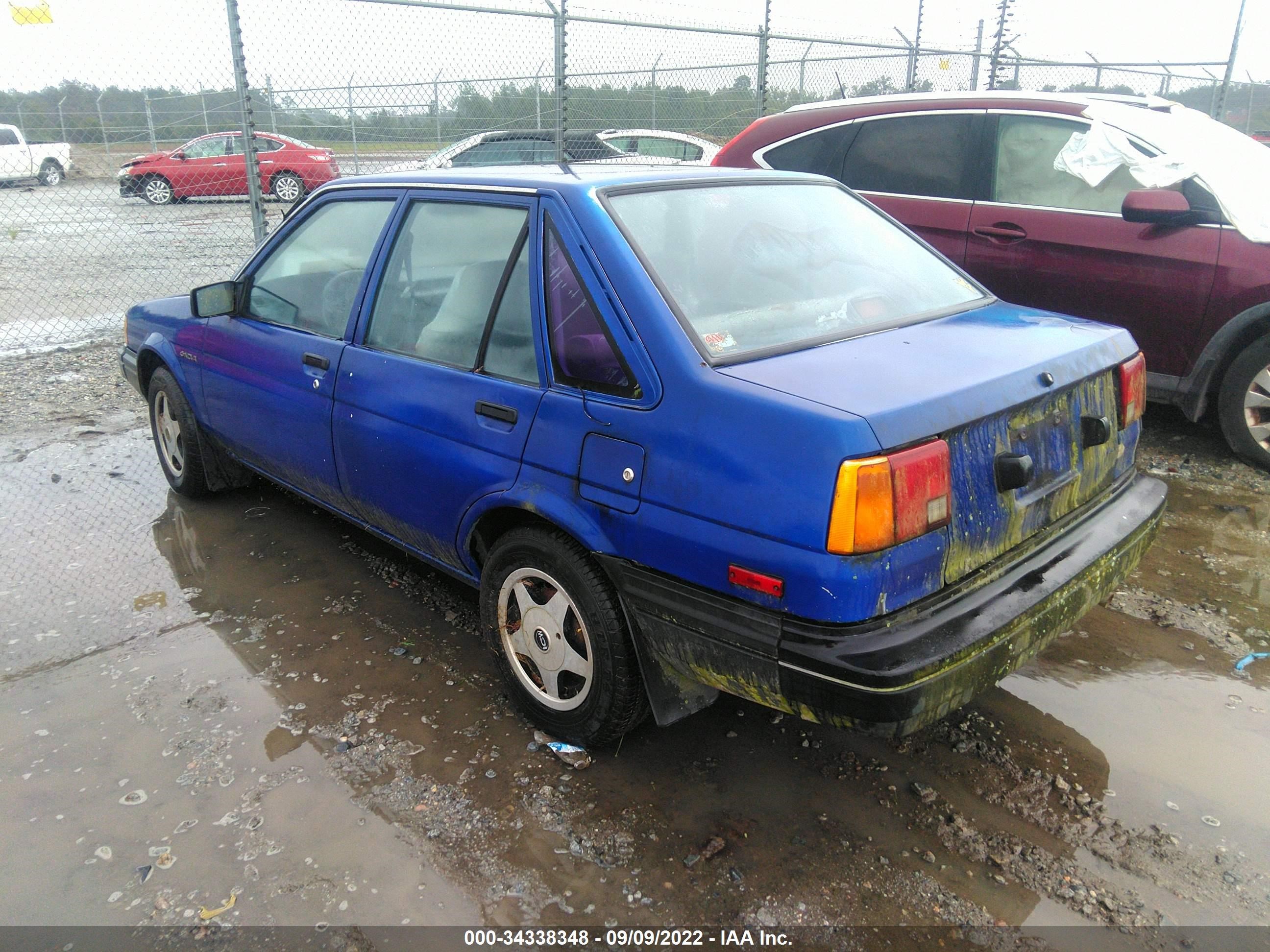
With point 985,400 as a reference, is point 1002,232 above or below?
above

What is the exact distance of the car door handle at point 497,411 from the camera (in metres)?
2.65

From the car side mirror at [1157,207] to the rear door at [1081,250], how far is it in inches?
4.0

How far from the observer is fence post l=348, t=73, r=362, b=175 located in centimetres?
793

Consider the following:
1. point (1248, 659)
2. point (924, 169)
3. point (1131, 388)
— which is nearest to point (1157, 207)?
point (924, 169)

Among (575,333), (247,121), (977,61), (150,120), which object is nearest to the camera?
(575,333)

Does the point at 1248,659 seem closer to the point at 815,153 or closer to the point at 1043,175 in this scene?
the point at 1043,175

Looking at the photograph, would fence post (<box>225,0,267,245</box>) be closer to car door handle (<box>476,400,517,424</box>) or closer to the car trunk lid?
car door handle (<box>476,400,517,424</box>)

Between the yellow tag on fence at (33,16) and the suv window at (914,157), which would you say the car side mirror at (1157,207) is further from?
the yellow tag on fence at (33,16)

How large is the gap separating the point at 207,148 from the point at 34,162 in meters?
4.07

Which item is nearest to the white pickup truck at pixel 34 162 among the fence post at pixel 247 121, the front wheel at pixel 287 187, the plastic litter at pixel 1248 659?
the front wheel at pixel 287 187

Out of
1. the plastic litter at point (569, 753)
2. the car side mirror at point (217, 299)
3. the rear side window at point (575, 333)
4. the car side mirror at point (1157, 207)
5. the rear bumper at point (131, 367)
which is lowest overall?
the plastic litter at point (569, 753)

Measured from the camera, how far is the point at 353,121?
336 inches

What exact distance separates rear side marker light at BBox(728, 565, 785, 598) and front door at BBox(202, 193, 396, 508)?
191 cm

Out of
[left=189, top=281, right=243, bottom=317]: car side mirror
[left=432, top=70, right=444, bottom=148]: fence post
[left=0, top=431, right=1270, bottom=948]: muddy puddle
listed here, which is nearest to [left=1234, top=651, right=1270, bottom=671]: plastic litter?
[left=0, top=431, right=1270, bottom=948]: muddy puddle
